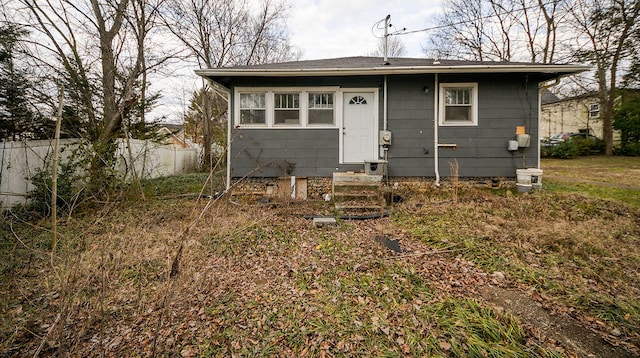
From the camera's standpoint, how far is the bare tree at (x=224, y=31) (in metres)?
12.5

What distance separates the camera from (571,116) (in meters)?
21.3

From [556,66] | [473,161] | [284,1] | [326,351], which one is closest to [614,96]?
[556,66]

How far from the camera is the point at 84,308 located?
2426mm

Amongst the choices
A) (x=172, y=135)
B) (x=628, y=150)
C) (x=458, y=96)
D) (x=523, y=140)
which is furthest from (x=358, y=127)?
(x=628, y=150)

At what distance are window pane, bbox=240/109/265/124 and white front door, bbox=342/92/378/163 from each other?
2.10 m

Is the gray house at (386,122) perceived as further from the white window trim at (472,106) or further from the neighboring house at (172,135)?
the neighboring house at (172,135)

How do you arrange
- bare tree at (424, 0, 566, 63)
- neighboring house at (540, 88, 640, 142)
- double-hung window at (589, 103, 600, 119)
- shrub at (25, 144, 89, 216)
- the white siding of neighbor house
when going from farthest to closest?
1. the white siding of neighbor house
2. double-hung window at (589, 103, 600, 119)
3. neighboring house at (540, 88, 640, 142)
4. bare tree at (424, 0, 566, 63)
5. shrub at (25, 144, 89, 216)

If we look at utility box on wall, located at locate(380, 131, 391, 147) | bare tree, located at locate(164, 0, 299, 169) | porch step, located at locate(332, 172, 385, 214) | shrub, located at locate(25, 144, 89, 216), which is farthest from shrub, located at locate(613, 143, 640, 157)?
shrub, located at locate(25, 144, 89, 216)

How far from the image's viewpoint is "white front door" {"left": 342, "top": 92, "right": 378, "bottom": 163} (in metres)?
6.88

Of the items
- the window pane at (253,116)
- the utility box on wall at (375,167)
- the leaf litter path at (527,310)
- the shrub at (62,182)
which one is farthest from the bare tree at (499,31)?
the shrub at (62,182)

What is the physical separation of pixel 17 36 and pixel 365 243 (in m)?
9.17

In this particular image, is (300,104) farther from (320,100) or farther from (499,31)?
(499,31)

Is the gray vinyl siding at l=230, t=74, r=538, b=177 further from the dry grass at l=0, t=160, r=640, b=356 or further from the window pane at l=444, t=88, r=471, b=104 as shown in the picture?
the dry grass at l=0, t=160, r=640, b=356

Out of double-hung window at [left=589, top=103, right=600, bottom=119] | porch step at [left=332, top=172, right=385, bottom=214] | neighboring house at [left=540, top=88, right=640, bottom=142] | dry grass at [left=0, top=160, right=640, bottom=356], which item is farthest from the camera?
double-hung window at [left=589, top=103, right=600, bottom=119]
